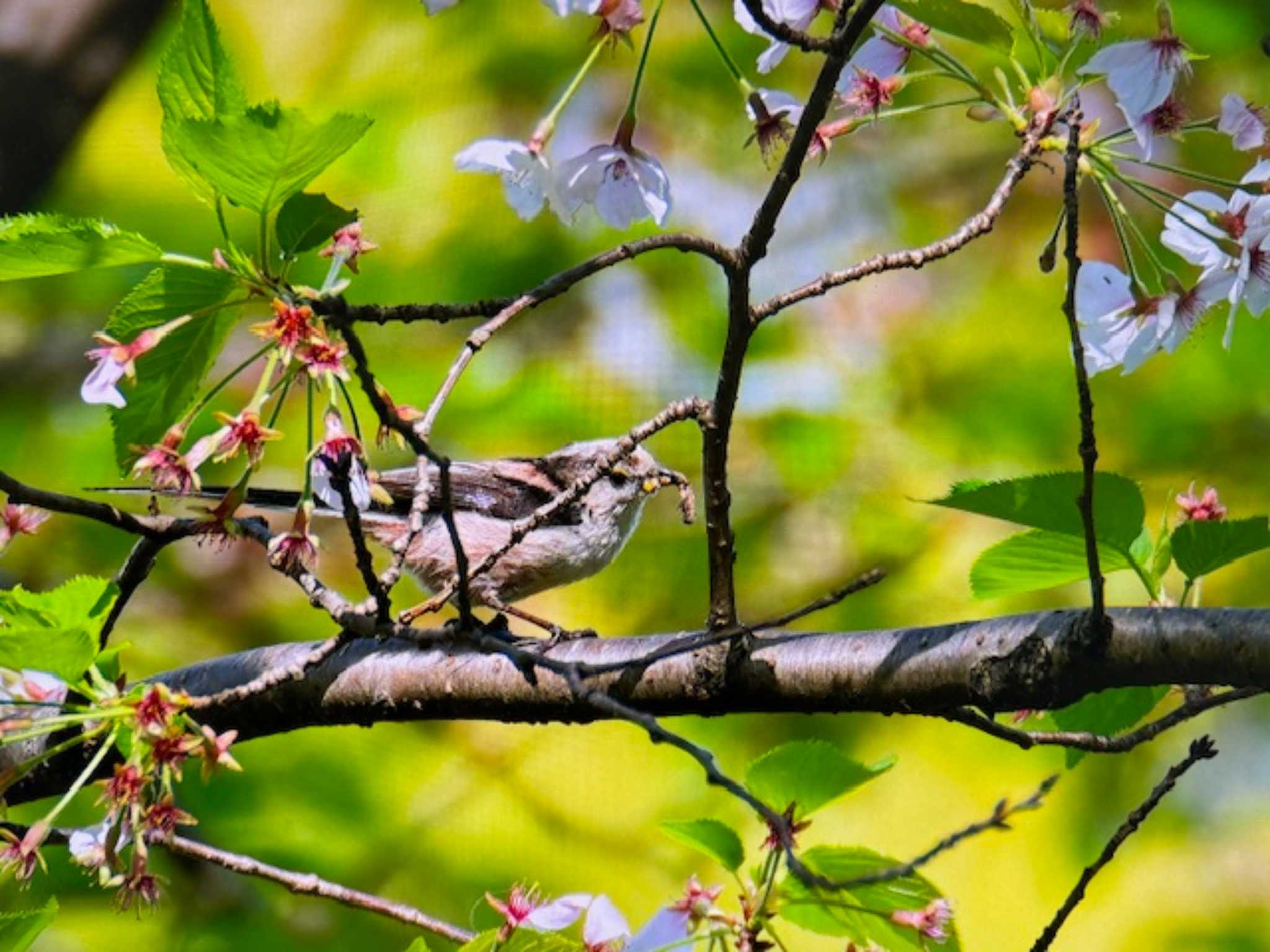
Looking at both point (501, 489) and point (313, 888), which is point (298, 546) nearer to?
point (313, 888)

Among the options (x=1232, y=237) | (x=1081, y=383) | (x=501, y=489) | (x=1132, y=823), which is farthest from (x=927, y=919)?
(x=501, y=489)

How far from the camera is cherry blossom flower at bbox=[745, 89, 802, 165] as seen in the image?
0.91 meters

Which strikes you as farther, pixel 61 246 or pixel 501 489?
pixel 501 489

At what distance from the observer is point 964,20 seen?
89cm

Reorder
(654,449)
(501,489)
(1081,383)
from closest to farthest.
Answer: (1081,383) < (501,489) < (654,449)

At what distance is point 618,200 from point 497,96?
2.16 m

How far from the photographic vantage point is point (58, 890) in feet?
8.23

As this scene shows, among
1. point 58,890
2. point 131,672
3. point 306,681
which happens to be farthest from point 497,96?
point 306,681

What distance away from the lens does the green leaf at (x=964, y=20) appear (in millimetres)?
883

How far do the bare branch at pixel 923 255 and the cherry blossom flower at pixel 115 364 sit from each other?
34cm

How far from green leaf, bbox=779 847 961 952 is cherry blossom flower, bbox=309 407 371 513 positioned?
0.36 m

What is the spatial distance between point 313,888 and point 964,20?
75 centimetres

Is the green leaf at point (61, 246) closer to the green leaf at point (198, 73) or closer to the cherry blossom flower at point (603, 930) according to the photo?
the green leaf at point (198, 73)

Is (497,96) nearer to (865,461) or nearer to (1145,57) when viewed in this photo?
(865,461)
